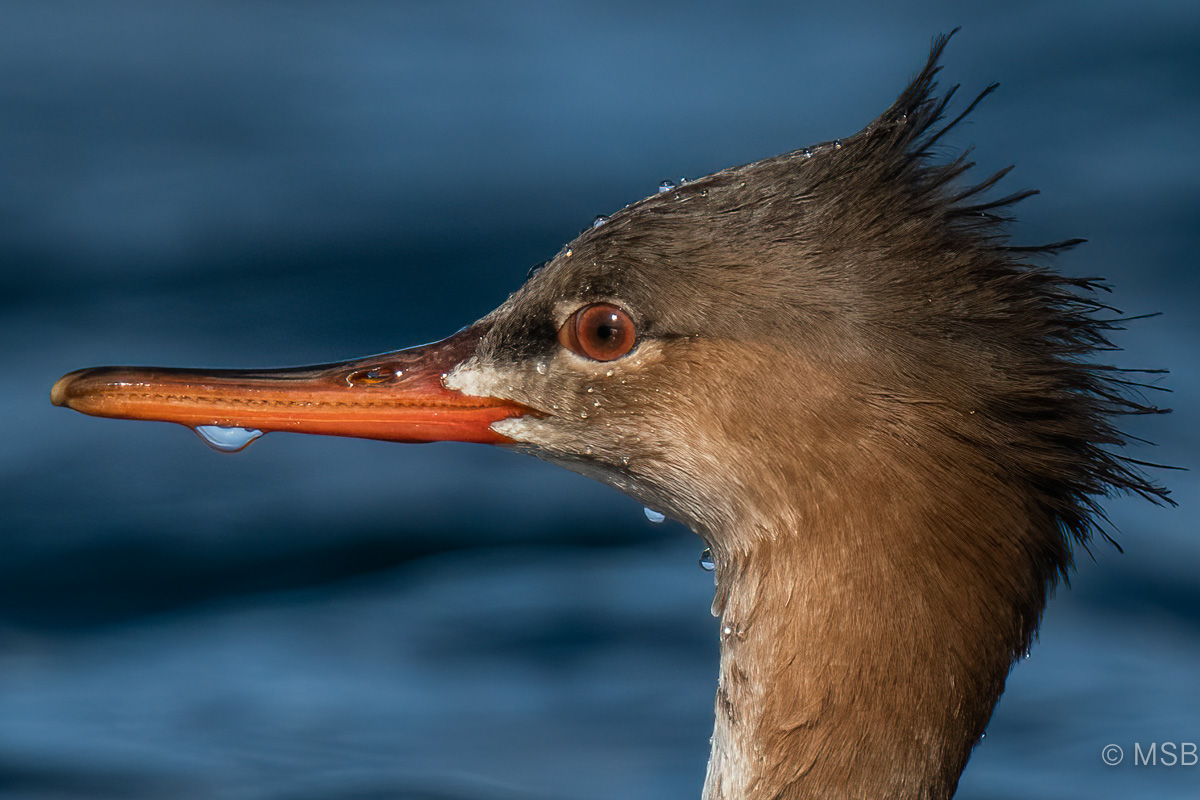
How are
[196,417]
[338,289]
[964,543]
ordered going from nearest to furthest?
[964,543] → [196,417] → [338,289]

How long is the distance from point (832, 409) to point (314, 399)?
42.5 inches

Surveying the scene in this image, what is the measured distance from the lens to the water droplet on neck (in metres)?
2.96

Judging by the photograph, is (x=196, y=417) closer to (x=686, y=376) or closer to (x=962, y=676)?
(x=686, y=376)

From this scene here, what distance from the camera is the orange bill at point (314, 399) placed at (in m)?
2.92

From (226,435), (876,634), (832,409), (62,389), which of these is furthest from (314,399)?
(876,634)

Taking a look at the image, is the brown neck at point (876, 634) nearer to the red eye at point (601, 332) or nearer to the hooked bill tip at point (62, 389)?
the red eye at point (601, 332)

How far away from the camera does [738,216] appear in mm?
2754

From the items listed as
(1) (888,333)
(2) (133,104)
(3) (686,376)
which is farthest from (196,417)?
(2) (133,104)

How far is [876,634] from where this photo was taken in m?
2.72

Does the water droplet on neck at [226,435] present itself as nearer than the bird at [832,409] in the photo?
No

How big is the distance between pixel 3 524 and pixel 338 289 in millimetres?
1650

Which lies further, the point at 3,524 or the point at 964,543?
the point at 3,524

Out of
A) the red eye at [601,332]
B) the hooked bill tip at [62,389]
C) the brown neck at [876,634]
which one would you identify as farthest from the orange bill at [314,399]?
the brown neck at [876,634]

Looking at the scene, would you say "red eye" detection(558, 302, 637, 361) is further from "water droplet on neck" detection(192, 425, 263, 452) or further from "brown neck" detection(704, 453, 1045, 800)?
"water droplet on neck" detection(192, 425, 263, 452)
